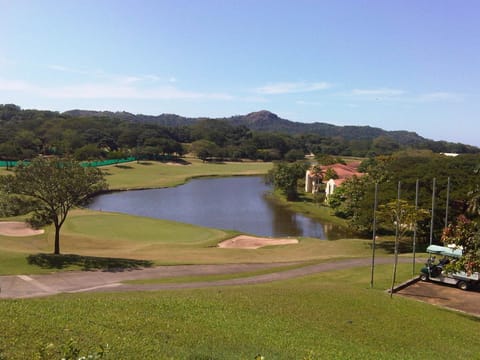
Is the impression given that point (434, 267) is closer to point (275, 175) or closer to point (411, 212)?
point (411, 212)

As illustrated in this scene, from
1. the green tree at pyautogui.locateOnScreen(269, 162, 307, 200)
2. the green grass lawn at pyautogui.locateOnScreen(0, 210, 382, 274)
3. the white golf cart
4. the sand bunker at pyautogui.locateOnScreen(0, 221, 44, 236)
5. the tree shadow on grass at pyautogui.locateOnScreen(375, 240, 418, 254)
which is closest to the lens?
the white golf cart

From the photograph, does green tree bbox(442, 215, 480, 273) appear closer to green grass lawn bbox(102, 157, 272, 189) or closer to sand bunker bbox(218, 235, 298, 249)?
sand bunker bbox(218, 235, 298, 249)

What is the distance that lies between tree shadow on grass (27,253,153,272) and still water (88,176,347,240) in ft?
73.7

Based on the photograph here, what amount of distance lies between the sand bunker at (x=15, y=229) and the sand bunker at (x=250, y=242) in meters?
16.6

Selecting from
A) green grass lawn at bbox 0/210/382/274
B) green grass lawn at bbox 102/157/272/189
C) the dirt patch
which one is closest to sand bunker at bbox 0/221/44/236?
green grass lawn at bbox 0/210/382/274

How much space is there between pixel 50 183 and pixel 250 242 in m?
17.7

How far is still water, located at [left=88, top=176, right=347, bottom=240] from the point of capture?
51906mm

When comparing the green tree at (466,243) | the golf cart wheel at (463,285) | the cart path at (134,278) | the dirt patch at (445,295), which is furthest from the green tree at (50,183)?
the golf cart wheel at (463,285)

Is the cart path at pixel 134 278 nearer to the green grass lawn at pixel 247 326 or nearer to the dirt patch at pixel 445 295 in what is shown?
the green grass lawn at pixel 247 326

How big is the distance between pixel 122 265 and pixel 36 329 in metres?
16.5

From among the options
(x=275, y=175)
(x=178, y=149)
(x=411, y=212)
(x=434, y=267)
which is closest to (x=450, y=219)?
(x=434, y=267)

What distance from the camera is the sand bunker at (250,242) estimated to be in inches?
1465

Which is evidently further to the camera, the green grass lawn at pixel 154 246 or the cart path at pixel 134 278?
the green grass lawn at pixel 154 246

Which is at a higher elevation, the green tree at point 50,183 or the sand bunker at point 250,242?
the green tree at point 50,183
